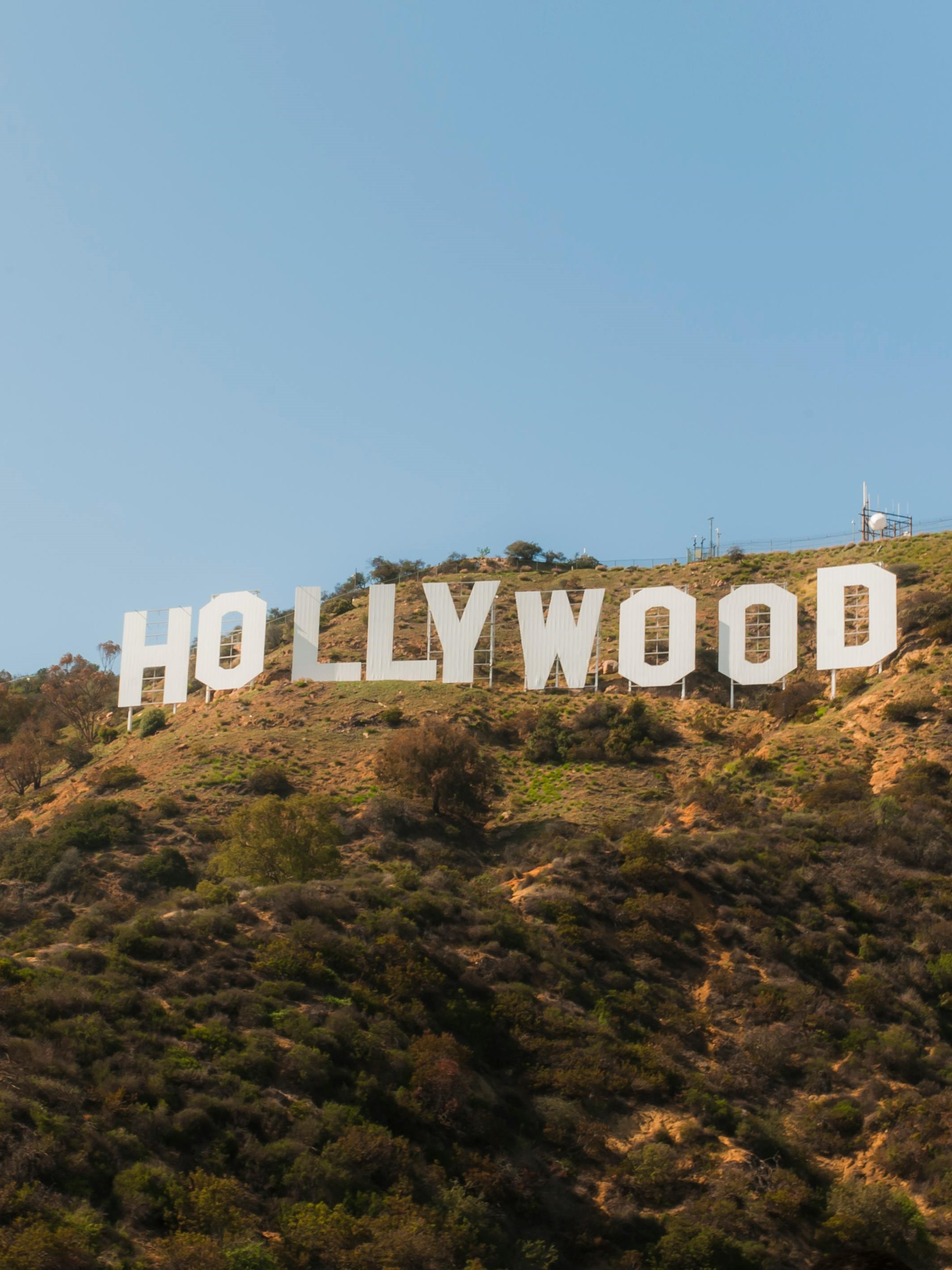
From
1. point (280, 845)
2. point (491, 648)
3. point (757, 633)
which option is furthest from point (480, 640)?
point (280, 845)

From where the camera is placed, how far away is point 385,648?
5650 centimetres

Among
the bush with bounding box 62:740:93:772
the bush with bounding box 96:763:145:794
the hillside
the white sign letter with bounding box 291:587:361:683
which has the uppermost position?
the white sign letter with bounding box 291:587:361:683

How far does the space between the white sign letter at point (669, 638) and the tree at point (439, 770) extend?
7.44 meters

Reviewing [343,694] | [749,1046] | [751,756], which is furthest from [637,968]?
[343,694]

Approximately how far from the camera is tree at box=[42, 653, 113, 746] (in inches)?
2667

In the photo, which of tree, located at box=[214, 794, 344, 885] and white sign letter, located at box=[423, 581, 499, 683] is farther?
white sign letter, located at box=[423, 581, 499, 683]

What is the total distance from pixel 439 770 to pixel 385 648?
748cm

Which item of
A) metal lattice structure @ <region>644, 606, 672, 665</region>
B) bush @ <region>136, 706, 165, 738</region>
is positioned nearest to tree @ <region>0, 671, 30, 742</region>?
bush @ <region>136, 706, 165, 738</region>

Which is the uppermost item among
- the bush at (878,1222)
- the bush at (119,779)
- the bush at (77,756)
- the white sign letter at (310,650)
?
the white sign letter at (310,650)

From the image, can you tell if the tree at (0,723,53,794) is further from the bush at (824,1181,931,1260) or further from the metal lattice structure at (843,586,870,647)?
the bush at (824,1181,931,1260)

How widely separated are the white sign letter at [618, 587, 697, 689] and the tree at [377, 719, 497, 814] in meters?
7.44

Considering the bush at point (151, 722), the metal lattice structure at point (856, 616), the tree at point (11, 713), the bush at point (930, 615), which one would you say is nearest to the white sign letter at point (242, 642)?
the bush at point (151, 722)

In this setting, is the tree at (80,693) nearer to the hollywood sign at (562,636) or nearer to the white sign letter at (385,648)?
the hollywood sign at (562,636)

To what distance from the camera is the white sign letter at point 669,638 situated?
54375mm
